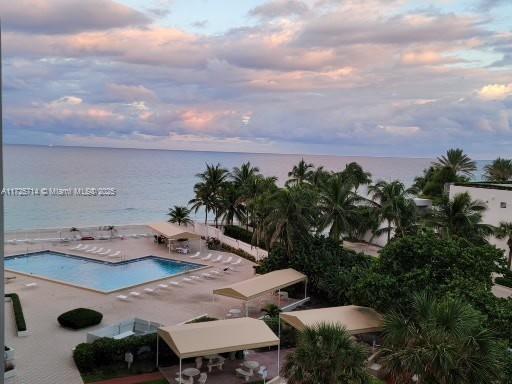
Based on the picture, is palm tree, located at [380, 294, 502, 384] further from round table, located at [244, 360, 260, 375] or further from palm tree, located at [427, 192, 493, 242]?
palm tree, located at [427, 192, 493, 242]

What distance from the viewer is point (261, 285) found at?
67.7 feet

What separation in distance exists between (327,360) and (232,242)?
2663 centimetres

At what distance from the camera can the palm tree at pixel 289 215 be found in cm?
2384

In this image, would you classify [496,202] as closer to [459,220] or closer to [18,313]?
[459,220]

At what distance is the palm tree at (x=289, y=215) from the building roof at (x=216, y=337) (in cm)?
896

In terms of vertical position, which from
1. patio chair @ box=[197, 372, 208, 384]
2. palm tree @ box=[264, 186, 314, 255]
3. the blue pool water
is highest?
palm tree @ box=[264, 186, 314, 255]

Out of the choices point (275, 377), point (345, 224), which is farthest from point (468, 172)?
point (275, 377)

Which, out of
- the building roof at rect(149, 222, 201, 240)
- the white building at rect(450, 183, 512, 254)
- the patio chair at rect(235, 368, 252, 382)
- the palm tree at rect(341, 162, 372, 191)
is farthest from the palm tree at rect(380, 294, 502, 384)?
the palm tree at rect(341, 162, 372, 191)

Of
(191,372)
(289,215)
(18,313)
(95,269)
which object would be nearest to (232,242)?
(95,269)

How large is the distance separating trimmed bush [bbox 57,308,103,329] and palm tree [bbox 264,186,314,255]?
9707 millimetres

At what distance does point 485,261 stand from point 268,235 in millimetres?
11541

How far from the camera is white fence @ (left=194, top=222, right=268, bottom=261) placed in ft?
105

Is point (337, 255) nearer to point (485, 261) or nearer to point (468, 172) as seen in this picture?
point (485, 261)

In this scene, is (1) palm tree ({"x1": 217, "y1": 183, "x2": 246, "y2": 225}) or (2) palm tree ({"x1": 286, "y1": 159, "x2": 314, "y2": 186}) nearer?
(1) palm tree ({"x1": 217, "y1": 183, "x2": 246, "y2": 225})
